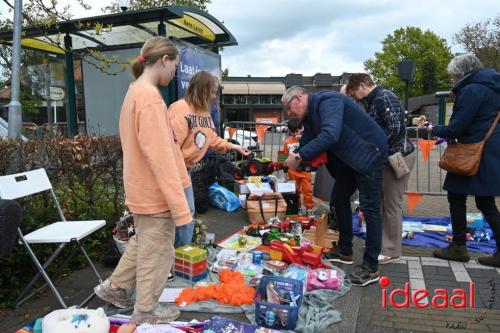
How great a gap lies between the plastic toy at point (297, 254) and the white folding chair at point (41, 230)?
1729mm

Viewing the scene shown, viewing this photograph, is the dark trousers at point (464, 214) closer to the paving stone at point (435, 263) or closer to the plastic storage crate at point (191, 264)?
the paving stone at point (435, 263)

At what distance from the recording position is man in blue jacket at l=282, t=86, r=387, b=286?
3.69 metres

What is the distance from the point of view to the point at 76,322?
2609 mm

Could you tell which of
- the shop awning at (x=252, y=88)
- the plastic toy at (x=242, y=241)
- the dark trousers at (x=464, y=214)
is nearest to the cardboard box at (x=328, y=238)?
the plastic toy at (x=242, y=241)

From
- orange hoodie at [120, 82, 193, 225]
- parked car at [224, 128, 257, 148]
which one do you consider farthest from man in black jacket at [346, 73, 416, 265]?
parked car at [224, 128, 257, 148]

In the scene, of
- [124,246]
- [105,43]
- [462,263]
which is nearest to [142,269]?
[124,246]

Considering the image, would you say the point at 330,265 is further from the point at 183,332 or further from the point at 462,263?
the point at 183,332

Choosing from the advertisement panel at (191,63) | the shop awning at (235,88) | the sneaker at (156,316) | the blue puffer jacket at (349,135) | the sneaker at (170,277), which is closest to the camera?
the sneaker at (156,316)

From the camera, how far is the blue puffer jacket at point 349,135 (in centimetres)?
368

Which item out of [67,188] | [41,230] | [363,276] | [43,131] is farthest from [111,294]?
[43,131]

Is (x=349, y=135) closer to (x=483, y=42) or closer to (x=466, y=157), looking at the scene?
(x=466, y=157)

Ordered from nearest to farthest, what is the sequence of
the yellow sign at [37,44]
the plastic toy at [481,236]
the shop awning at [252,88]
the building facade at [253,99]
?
1. the plastic toy at [481,236]
2. the yellow sign at [37,44]
3. the shop awning at [252,88]
4. the building facade at [253,99]

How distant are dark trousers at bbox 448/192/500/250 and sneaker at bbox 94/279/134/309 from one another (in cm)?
337

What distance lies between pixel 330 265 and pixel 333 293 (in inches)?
25.4
